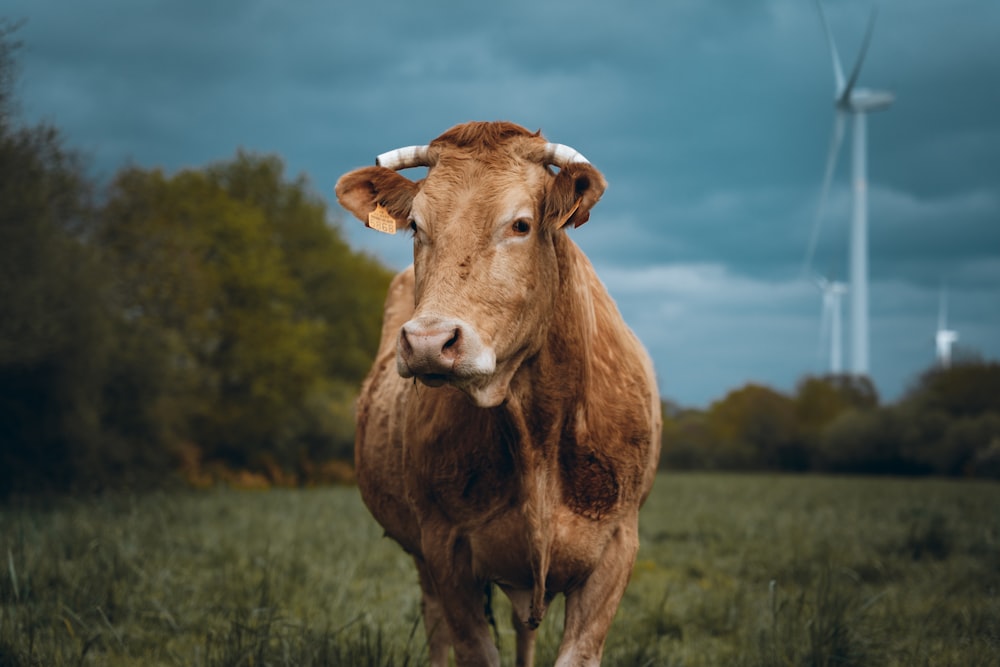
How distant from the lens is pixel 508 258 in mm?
3637

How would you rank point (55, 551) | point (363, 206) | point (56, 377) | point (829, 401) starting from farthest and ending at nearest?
point (829, 401) < point (56, 377) < point (55, 551) < point (363, 206)

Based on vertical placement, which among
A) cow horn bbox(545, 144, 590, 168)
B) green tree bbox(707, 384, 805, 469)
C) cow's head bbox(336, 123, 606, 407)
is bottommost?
green tree bbox(707, 384, 805, 469)

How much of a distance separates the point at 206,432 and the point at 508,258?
3128 centimetres

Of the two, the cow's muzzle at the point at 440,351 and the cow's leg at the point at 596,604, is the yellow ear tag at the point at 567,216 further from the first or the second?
the cow's leg at the point at 596,604

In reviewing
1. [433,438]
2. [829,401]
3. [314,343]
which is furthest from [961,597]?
[829,401]

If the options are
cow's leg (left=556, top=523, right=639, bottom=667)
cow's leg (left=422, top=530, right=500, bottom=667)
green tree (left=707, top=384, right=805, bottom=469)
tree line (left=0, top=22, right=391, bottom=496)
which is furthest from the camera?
green tree (left=707, top=384, right=805, bottom=469)

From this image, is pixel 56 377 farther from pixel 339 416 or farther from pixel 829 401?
pixel 829 401

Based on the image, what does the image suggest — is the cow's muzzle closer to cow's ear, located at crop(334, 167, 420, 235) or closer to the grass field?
cow's ear, located at crop(334, 167, 420, 235)

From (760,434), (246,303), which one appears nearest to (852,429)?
(760,434)

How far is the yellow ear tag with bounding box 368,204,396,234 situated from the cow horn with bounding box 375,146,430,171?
21 cm

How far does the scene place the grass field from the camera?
567 cm

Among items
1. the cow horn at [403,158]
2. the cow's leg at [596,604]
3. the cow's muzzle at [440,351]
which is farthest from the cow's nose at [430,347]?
the cow's leg at [596,604]

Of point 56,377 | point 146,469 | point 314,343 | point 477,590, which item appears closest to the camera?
point 477,590

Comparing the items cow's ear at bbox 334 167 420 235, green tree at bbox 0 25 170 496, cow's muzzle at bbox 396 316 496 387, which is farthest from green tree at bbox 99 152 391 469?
cow's muzzle at bbox 396 316 496 387
